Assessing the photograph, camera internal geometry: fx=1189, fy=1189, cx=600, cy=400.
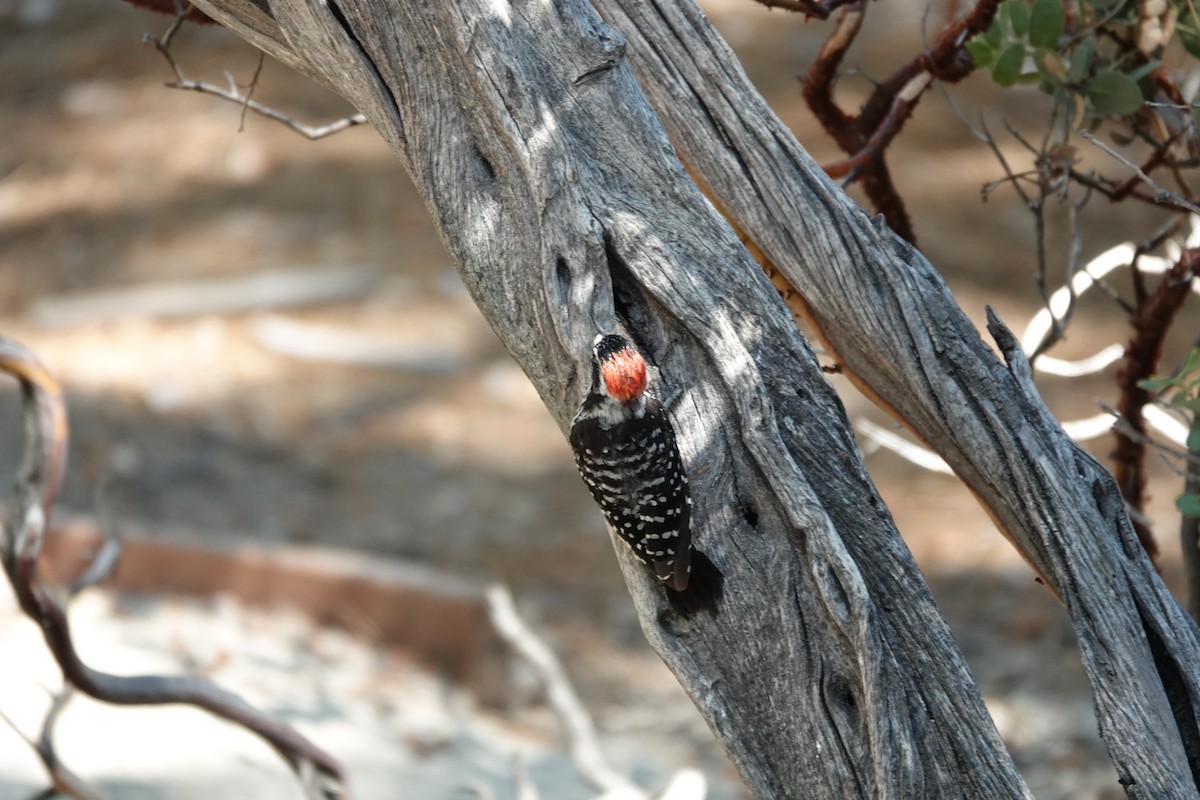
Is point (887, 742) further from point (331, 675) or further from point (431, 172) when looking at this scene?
point (331, 675)

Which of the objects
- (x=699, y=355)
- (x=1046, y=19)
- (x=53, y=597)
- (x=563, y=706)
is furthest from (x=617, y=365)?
(x=563, y=706)

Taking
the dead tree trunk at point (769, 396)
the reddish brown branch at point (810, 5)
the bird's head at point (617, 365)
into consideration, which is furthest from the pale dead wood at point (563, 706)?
the reddish brown branch at point (810, 5)

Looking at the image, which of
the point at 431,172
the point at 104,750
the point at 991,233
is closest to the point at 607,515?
the point at 431,172

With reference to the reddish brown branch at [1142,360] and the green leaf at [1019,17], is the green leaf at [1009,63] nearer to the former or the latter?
the green leaf at [1019,17]

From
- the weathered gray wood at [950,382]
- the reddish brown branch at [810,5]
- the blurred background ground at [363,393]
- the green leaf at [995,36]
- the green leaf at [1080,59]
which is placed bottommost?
the blurred background ground at [363,393]

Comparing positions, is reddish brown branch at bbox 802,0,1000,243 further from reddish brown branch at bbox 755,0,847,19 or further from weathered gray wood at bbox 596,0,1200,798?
weathered gray wood at bbox 596,0,1200,798

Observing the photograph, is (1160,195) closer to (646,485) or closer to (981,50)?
(981,50)
